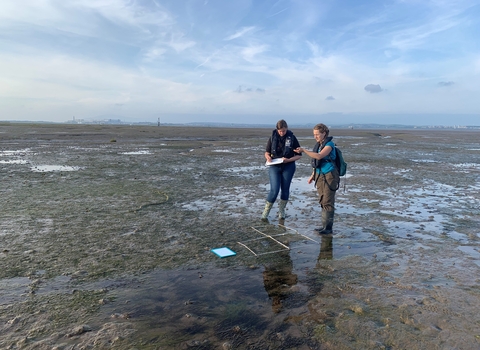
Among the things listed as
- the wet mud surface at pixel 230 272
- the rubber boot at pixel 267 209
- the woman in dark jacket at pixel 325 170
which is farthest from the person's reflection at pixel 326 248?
the rubber boot at pixel 267 209

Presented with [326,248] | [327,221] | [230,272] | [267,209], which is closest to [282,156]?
[267,209]

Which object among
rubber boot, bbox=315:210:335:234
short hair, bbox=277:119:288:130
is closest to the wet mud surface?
rubber boot, bbox=315:210:335:234

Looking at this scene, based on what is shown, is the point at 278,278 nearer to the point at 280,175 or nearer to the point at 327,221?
the point at 327,221

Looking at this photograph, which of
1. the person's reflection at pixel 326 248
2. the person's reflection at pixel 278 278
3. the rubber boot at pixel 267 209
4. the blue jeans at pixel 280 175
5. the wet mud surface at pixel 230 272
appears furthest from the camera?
the rubber boot at pixel 267 209

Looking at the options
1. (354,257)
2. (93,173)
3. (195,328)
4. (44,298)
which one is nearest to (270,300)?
(195,328)

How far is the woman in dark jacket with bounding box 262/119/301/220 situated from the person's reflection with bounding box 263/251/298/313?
2379 mm

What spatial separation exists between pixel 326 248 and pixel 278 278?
185cm

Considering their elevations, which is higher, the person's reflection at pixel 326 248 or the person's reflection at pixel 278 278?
the person's reflection at pixel 278 278

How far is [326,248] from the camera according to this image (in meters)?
6.89

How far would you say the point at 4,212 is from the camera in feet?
28.2

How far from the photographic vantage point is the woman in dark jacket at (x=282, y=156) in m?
8.19

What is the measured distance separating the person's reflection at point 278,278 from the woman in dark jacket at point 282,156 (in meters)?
2.38

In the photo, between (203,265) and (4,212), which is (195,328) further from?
(4,212)

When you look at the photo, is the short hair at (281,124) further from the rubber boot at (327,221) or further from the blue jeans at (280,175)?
the rubber boot at (327,221)
